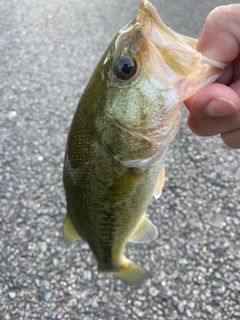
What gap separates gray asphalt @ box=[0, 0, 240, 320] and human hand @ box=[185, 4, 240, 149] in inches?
48.3

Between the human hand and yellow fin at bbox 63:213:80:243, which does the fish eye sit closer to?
the human hand

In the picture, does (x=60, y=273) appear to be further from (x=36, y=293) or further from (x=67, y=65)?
(x=67, y=65)

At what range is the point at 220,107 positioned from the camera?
3.92 ft

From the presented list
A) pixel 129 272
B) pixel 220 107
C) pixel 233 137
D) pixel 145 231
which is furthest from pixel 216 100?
pixel 129 272

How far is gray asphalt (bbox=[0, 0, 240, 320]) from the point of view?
2.23m

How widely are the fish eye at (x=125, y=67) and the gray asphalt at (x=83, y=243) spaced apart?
1536 millimetres

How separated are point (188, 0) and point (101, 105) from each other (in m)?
4.21

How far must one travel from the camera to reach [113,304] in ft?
7.32

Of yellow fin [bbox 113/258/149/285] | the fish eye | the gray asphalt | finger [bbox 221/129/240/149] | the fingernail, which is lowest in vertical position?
the gray asphalt

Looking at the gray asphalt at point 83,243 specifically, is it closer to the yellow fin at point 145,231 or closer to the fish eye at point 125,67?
the yellow fin at point 145,231

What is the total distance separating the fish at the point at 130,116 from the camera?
1.08 m

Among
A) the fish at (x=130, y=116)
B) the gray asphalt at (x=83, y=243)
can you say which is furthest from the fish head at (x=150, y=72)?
the gray asphalt at (x=83, y=243)

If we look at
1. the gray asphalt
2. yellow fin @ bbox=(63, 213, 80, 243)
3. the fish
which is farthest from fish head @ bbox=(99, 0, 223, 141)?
the gray asphalt

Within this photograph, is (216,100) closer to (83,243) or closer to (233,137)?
(233,137)
